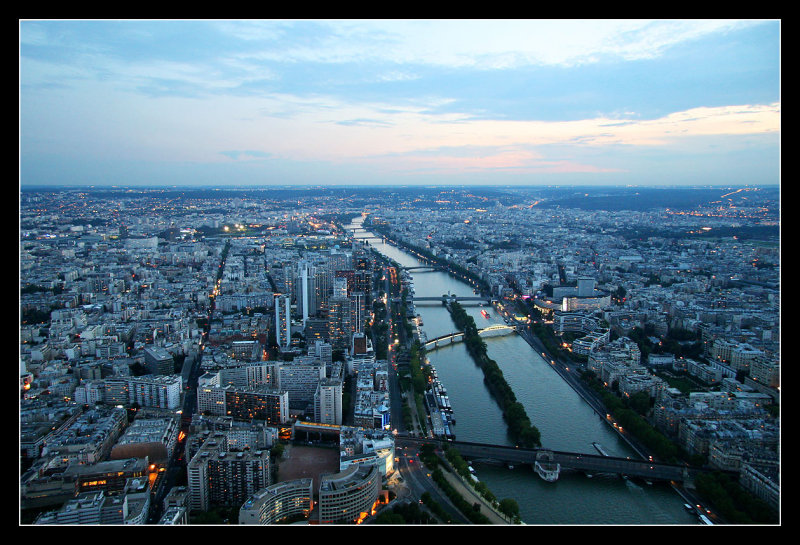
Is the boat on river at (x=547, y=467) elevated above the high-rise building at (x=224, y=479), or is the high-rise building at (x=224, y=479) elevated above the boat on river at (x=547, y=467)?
the high-rise building at (x=224, y=479)

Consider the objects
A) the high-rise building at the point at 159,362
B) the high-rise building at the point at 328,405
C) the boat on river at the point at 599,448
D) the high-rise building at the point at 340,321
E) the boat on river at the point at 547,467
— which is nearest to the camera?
the boat on river at the point at 547,467

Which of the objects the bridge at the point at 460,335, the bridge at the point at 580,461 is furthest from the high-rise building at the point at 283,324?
the bridge at the point at 580,461

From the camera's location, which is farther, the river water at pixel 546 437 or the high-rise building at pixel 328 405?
the high-rise building at pixel 328 405

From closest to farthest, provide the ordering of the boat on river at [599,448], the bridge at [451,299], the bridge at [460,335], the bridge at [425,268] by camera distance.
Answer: the boat on river at [599,448] → the bridge at [460,335] → the bridge at [451,299] → the bridge at [425,268]

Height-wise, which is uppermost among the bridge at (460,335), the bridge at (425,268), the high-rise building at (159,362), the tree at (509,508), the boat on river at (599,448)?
the bridge at (425,268)

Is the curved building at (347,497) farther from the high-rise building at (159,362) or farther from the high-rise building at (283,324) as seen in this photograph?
the high-rise building at (283,324)

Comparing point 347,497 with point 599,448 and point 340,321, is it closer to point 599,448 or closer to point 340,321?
point 599,448
